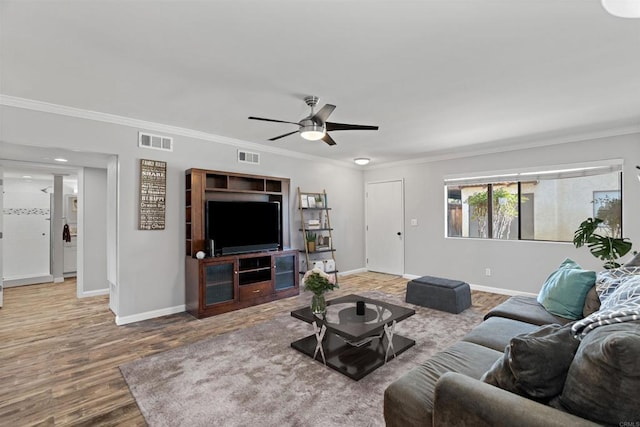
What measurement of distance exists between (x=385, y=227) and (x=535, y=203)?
280cm

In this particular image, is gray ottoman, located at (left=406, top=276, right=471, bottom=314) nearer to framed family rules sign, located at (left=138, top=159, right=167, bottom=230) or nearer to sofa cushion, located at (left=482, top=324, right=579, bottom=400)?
sofa cushion, located at (left=482, top=324, right=579, bottom=400)

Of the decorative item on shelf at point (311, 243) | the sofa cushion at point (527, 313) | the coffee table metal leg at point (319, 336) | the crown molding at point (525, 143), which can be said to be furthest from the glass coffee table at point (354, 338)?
the crown molding at point (525, 143)

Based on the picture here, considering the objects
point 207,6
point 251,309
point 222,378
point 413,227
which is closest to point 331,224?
point 413,227

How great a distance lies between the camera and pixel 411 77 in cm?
264

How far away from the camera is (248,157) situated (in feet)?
16.1

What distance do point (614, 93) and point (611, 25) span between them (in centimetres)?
149

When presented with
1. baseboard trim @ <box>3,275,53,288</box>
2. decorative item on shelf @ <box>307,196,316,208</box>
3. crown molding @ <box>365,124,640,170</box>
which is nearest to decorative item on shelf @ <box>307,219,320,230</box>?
decorative item on shelf @ <box>307,196,316,208</box>

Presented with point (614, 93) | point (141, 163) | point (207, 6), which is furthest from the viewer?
point (141, 163)

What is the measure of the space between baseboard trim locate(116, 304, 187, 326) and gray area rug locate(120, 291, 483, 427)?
1229mm

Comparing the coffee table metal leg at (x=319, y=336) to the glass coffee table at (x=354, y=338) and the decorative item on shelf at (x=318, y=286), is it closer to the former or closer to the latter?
the glass coffee table at (x=354, y=338)

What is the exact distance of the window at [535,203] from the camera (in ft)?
14.1

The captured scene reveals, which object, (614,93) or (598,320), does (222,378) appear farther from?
(614,93)

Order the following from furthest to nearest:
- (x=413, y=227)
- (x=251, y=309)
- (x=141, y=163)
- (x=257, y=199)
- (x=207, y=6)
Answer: (x=413, y=227) → (x=257, y=199) → (x=251, y=309) → (x=141, y=163) → (x=207, y=6)

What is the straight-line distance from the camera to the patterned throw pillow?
2.20 meters
